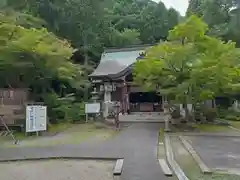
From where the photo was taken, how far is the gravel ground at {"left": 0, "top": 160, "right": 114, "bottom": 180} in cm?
677

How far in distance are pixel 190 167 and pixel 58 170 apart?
3027 mm

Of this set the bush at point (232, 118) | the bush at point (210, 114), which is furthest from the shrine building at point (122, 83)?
the bush at point (232, 118)

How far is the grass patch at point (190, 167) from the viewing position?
21.0 feet

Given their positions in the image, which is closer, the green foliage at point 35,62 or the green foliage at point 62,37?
the green foliage at point 35,62

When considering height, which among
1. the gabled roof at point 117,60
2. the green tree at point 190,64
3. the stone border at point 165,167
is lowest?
the stone border at point 165,167

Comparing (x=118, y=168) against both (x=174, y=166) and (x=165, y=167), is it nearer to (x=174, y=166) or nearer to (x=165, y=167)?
(x=165, y=167)

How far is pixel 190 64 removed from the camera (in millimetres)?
14273

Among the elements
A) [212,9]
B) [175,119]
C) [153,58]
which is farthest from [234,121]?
[212,9]

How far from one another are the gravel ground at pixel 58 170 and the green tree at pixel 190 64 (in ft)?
24.3

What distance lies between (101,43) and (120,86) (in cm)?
765

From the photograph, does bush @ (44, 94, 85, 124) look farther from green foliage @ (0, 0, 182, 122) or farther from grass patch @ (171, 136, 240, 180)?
grass patch @ (171, 136, 240, 180)

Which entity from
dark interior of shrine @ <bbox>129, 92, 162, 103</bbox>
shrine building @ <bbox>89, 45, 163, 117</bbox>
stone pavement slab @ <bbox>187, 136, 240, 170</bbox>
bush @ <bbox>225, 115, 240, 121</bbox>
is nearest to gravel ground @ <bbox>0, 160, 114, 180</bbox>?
stone pavement slab @ <bbox>187, 136, 240, 170</bbox>

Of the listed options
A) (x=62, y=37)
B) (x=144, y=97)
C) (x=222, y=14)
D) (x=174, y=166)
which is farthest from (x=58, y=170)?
(x=222, y=14)

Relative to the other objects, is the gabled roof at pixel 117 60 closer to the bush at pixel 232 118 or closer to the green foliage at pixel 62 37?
the green foliage at pixel 62 37
